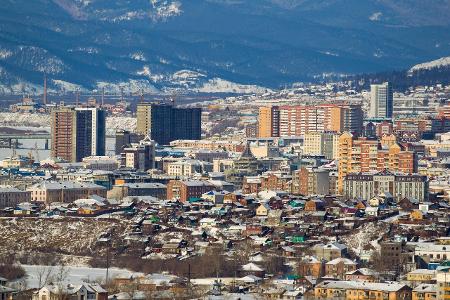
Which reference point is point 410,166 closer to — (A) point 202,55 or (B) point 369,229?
Answer: (B) point 369,229

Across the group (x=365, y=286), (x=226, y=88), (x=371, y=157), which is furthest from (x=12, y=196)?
(x=226, y=88)

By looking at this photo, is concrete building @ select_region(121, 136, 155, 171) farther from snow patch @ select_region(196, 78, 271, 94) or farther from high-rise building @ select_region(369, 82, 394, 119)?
snow patch @ select_region(196, 78, 271, 94)

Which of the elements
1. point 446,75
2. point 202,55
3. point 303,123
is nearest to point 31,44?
point 202,55

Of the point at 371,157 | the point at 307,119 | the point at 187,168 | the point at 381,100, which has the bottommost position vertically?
the point at 187,168

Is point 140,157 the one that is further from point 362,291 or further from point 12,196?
point 362,291

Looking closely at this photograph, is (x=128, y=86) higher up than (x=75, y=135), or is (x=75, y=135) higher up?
(x=128, y=86)

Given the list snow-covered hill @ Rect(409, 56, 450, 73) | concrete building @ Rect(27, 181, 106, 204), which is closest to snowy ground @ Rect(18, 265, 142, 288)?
concrete building @ Rect(27, 181, 106, 204)

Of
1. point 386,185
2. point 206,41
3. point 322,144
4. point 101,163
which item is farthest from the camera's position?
point 206,41
